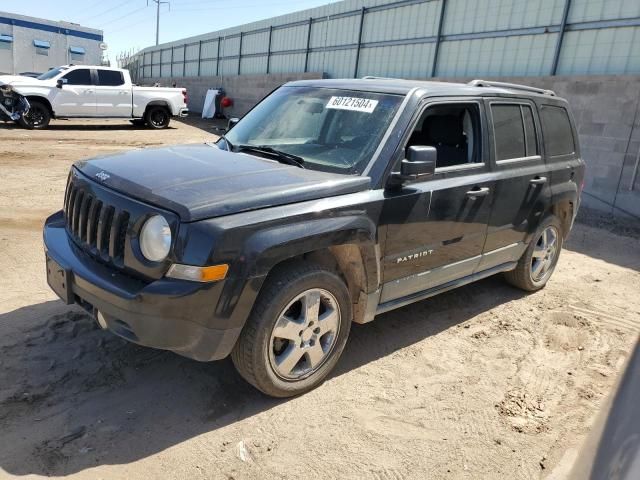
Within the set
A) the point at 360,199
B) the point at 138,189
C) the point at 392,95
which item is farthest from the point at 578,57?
the point at 138,189

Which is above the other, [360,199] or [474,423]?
[360,199]

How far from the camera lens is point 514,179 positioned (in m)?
4.50

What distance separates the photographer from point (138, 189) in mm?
2979

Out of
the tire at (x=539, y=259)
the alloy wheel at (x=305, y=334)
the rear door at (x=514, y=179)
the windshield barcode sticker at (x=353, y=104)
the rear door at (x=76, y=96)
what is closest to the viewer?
the alloy wheel at (x=305, y=334)

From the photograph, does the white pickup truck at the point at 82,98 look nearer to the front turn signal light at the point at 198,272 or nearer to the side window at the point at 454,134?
the side window at the point at 454,134

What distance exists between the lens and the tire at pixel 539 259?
16.9ft

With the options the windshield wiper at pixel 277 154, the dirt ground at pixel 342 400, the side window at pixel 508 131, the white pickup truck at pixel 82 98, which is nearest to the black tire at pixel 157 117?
the white pickup truck at pixel 82 98

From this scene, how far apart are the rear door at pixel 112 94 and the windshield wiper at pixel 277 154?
51.4 ft

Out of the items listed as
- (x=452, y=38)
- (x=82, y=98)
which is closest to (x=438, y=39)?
(x=452, y=38)

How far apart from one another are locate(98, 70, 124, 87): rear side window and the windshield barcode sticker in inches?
627

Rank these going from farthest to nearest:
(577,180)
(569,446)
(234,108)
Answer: (234,108)
(577,180)
(569,446)

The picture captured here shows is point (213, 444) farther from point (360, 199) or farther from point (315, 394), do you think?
point (360, 199)

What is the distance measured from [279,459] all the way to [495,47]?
1138cm

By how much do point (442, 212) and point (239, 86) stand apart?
22.0 metres
